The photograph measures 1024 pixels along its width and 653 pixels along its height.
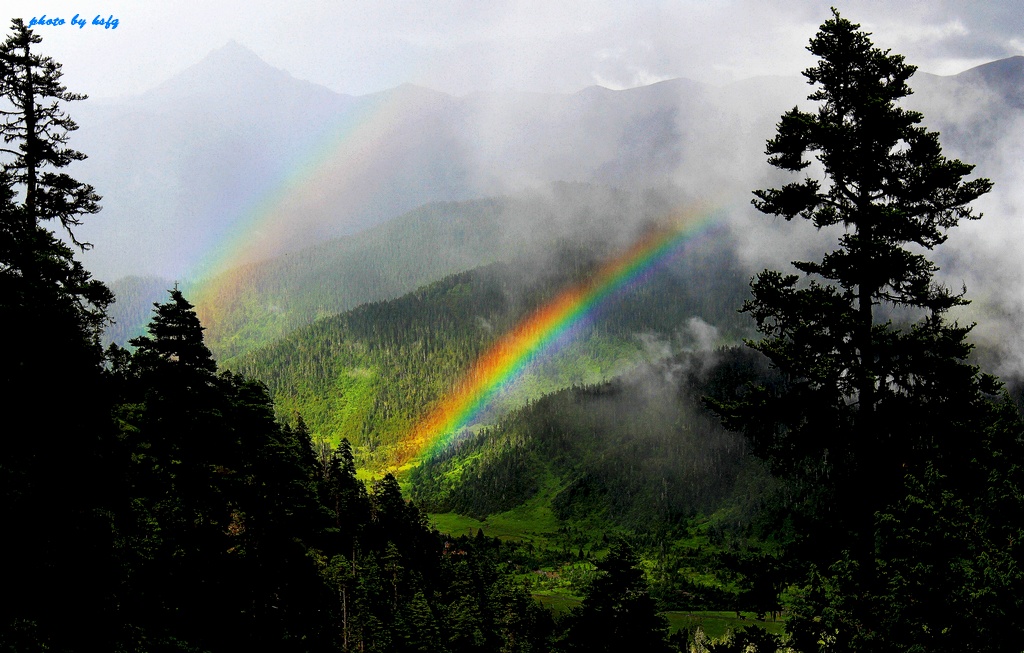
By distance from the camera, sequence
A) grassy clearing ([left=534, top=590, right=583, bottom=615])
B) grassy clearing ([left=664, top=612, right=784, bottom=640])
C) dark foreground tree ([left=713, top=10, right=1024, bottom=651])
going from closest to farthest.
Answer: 1. dark foreground tree ([left=713, top=10, right=1024, bottom=651])
2. grassy clearing ([left=534, top=590, right=583, bottom=615])
3. grassy clearing ([left=664, top=612, right=784, bottom=640])

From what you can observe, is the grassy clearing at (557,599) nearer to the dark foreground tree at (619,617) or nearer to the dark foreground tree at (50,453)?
the dark foreground tree at (619,617)

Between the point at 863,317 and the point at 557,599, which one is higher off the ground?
the point at 863,317

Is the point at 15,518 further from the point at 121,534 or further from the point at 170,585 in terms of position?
the point at 170,585

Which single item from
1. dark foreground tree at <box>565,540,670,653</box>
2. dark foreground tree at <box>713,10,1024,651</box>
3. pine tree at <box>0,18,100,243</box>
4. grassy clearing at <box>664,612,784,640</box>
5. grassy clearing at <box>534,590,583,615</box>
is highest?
pine tree at <box>0,18,100,243</box>

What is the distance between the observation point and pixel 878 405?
49.3 feet

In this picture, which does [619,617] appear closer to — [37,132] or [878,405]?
[878,405]

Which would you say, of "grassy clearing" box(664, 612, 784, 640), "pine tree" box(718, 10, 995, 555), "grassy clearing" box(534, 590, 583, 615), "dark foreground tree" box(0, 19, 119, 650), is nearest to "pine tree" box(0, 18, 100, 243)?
"dark foreground tree" box(0, 19, 119, 650)

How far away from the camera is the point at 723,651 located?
16672 millimetres

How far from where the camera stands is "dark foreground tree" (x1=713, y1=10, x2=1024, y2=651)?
14453 mm

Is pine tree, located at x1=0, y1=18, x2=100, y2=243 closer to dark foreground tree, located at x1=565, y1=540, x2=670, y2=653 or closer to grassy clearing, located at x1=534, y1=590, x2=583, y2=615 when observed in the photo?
dark foreground tree, located at x1=565, y1=540, x2=670, y2=653

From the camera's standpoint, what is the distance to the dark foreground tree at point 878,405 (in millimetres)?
14453

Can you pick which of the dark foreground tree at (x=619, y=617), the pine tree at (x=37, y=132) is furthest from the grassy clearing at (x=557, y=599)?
the pine tree at (x=37, y=132)

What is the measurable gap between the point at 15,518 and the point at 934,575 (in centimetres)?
2203

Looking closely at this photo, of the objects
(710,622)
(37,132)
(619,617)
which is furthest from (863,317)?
(710,622)
